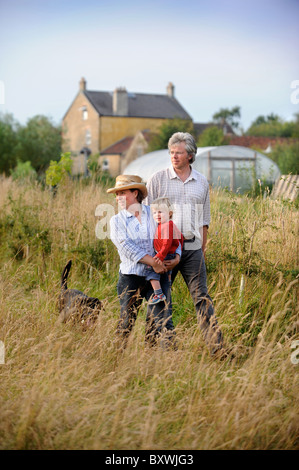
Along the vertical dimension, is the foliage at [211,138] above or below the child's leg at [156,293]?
above

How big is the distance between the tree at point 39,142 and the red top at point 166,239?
27.0 metres

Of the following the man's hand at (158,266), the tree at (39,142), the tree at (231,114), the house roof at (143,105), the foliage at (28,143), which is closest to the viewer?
the man's hand at (158,266)

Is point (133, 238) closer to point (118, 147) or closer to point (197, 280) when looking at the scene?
point (197, 280)

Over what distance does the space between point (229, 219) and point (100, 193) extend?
275cm

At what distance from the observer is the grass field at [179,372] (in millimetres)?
2783

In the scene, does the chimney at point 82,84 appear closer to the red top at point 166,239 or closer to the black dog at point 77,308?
the black dog at point 77,308

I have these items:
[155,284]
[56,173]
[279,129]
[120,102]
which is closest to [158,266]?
[155,284]

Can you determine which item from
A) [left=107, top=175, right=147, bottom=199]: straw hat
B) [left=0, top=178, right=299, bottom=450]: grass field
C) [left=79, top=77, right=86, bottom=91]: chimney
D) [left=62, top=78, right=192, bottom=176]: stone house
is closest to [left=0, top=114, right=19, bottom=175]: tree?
[left=62, top=78, right=192, bottom=176]: stone house

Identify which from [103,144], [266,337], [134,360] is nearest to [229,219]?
[266,337]

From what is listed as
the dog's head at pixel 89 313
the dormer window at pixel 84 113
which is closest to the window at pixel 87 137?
the dormer window at pixel 84 113

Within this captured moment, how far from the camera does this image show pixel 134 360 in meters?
3.43

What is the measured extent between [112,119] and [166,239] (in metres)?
40.9

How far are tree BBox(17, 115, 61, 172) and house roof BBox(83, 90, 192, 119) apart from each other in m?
6.11

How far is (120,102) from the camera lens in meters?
42.9
